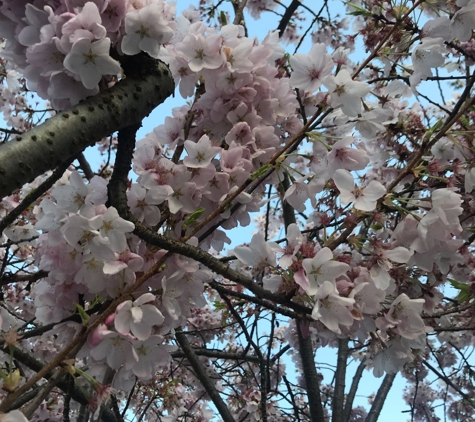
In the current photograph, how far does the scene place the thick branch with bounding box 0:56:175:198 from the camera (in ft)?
2.77

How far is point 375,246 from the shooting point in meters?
1.12

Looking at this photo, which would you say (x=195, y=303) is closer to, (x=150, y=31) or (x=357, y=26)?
(x=150, y=31)

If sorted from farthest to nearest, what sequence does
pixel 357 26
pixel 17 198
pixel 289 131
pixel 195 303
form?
1. pixel 357 26
2. pixel 17 198
3. pixel 289 131
4. pixel 195 303

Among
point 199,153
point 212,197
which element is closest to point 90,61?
point 199,153

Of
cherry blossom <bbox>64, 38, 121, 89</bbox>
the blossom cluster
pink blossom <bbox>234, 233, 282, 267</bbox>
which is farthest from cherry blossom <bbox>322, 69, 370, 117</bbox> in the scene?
cherry blossom <bbox>64, 38, 121, 89</bbox>

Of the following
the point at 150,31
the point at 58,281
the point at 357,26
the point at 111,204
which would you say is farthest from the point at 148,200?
the point at 357,26

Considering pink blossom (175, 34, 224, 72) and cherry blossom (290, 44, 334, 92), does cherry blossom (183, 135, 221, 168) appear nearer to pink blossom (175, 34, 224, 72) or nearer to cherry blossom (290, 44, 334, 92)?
pink blossom (175, 34, 224, 72)

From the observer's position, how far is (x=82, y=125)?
96cm

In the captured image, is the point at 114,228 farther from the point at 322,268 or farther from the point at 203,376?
the point at 203,376

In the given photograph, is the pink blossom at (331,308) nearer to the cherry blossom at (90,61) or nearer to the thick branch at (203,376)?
the cherry blossom at (90,61)

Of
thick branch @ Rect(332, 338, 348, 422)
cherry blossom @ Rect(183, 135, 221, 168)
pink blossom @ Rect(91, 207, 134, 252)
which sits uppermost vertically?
thick branch @ Rect(332, 338, 348, 422)

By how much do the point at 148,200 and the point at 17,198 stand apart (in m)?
2.31

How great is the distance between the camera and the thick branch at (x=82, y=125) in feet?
2.77

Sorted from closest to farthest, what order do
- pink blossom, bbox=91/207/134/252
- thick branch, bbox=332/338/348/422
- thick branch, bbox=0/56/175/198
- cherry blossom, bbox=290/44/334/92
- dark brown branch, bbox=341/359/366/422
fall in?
thick branch, bbox=0/56/175/198 → pink blossom, bbox=91/207/134/252 → cherry blossom, bbox=290/44/334/92 → thick branch, bbox=332/338/348/422 → dark brown branch, bbox=341/359/366/422
